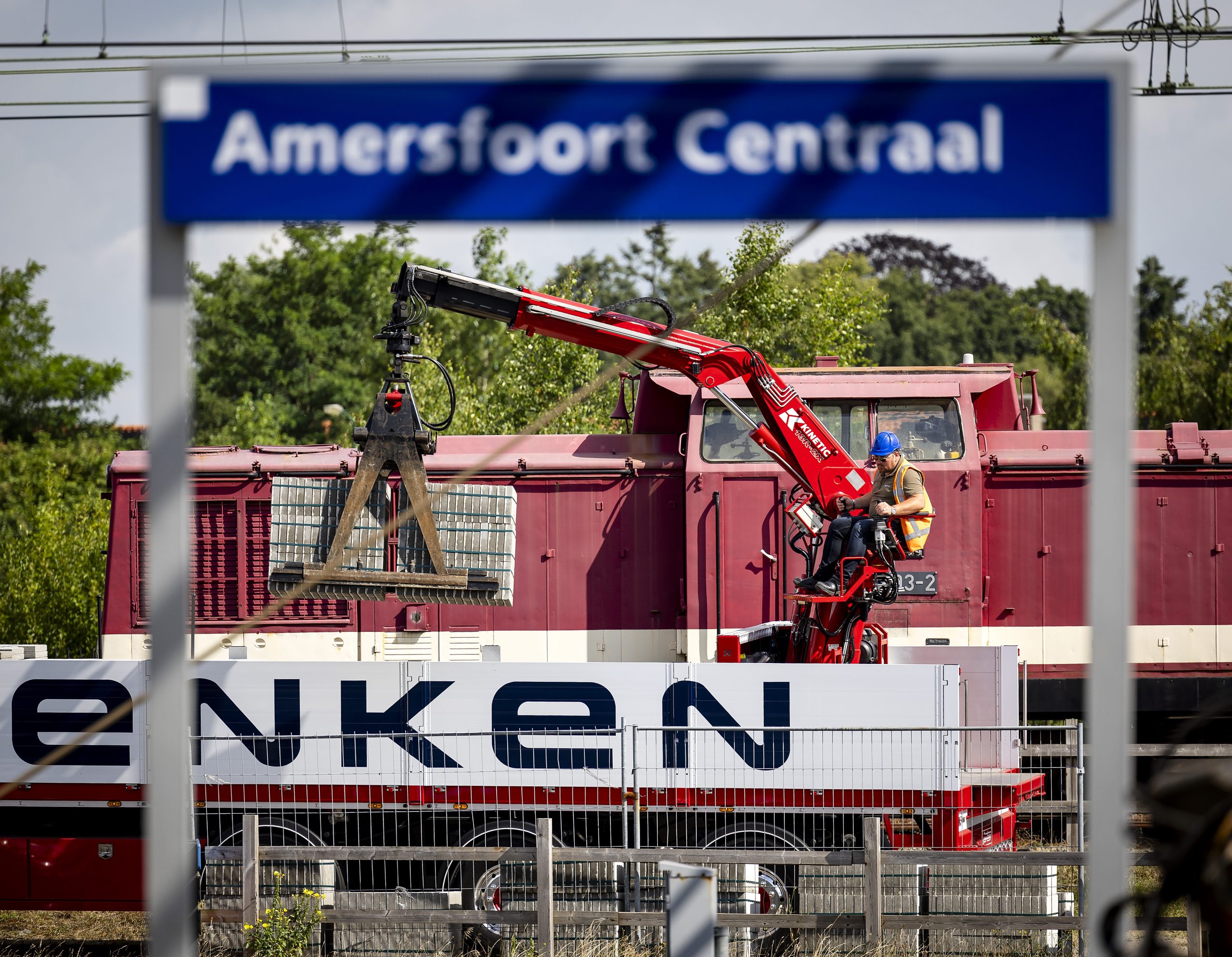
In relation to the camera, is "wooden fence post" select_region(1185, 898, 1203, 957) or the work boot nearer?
"wooden fence post" select_region(1185, 898, 1203, 957)

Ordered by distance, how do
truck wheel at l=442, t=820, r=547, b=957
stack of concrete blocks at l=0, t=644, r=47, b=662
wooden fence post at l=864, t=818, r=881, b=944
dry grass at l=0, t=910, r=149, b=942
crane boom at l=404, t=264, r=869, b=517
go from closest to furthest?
wooden fence post at l=864, t=818, r=881, b=944 < truck wheel at l=442, t=820, r=547, b=957 < dry grass at l=0, t=910, r=149, b=942 < crane boom at l=404, t=264, r=869, b=517 < stack of concrete blocks at l=0, t=644, r=47, b=662

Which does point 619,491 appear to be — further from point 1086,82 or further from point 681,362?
point 1086,82

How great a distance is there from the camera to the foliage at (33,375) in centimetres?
3359

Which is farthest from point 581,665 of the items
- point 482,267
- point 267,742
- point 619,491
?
point 482,267

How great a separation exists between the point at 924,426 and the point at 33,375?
30259 millimetres

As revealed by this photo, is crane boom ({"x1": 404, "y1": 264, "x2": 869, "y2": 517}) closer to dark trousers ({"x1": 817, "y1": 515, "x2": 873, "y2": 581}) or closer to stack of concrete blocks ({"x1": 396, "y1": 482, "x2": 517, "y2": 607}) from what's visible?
dark trousers ({"x1": 817, "y1": 515, "x2": 873, "y2": 581})

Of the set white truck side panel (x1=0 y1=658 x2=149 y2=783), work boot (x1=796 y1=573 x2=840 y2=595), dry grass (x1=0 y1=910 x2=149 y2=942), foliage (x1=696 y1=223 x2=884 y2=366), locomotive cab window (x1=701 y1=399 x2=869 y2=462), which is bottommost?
dry grass (x1=0 y1=910 x2=149 y2=942)

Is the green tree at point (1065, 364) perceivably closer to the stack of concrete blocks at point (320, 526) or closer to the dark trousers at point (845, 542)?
the dark trousers at point (845, 542)

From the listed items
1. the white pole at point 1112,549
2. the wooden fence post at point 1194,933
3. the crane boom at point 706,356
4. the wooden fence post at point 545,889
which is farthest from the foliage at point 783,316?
the white pole at point 1112,549

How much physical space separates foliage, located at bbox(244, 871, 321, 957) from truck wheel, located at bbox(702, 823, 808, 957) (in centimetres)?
271

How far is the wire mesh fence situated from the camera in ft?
25.7

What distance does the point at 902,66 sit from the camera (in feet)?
10.4

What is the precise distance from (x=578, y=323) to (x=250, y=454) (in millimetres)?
4099

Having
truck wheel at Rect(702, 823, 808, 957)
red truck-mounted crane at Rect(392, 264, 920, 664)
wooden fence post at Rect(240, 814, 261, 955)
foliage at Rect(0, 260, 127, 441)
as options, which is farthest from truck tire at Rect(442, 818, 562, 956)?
foliage at Rect(0, 260, 127, 441)
